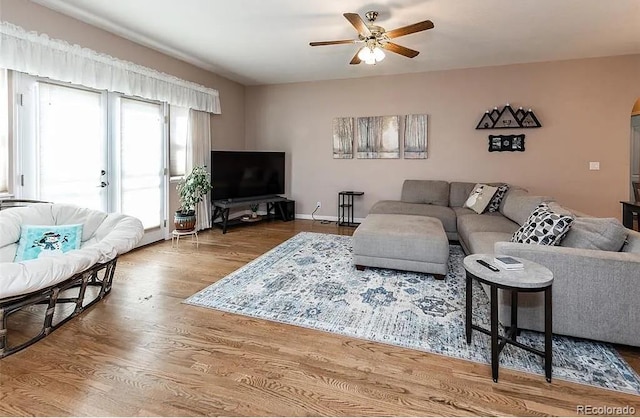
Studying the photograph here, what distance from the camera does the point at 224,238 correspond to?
523 centimetres

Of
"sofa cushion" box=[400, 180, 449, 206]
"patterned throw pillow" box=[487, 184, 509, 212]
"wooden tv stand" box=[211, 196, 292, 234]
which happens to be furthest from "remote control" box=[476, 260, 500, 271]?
"wooden tv stand" box=[211, 196, 292, 234]

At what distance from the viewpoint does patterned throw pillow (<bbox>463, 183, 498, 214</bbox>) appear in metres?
4.70

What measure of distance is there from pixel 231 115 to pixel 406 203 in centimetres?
375

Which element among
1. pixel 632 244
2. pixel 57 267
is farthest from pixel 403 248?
pixel 57 267

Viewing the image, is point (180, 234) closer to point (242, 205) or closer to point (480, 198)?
point (242, 205)

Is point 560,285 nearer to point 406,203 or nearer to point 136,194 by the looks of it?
point 406,203

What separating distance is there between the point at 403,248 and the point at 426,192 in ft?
Answer: 7.92

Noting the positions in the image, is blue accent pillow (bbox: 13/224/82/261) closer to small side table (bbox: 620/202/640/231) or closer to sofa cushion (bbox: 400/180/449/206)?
sofa cushion (bbox: 400/180/449/206)

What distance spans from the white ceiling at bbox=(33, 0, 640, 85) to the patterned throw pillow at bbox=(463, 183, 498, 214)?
1912mm

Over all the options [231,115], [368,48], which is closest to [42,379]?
[368,48]

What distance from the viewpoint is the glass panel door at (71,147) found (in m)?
3.39

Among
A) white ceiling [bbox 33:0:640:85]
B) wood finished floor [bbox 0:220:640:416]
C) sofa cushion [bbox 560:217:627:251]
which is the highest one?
white ceiling [bbox 33:0:640:85]

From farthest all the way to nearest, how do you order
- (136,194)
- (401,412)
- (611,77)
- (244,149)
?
(244,149) < (611,77) < (136,194) < (401,412)

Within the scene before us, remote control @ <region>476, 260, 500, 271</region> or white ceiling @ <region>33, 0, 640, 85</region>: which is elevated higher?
white ceiling @ <region>33, 0, 640, 85</region>
